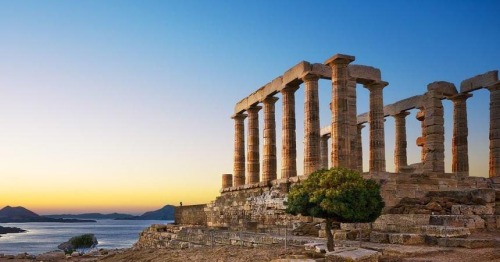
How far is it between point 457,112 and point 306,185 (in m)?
28.3

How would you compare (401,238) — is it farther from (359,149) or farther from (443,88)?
(359,149)

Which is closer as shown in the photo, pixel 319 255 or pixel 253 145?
pixel 319 255

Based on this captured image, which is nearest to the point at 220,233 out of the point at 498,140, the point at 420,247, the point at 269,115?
the point at 420,247

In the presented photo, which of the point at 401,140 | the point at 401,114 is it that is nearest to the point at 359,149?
the point at 401,140

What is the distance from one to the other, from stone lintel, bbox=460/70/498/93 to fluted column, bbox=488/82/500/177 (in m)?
0.54

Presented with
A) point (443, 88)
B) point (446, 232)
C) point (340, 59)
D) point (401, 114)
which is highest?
point (340, 59)

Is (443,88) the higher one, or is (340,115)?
(443,88)

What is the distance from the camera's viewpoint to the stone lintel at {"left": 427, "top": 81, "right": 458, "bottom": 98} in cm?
4247

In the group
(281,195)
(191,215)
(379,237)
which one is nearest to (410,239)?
(379,237)

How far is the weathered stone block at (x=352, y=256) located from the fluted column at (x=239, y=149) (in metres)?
31.1

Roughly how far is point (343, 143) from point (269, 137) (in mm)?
9235

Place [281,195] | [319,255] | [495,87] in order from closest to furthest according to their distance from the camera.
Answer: [319,255] → [281,195] → [495,87]

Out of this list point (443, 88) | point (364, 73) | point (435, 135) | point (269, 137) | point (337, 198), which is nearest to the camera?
point (337, 198)

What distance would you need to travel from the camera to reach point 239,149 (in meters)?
48.7
